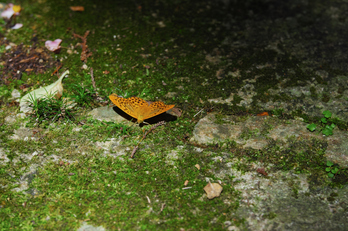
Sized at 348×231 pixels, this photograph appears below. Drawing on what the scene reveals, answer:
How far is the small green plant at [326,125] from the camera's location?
2428 mm

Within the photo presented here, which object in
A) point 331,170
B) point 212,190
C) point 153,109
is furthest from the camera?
point 153,109

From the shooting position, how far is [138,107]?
7.86 ft

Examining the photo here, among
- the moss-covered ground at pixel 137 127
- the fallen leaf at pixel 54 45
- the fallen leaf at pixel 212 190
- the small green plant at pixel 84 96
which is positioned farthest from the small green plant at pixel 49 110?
the fallen leaf at pixel 212 190

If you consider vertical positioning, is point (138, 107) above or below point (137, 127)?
above

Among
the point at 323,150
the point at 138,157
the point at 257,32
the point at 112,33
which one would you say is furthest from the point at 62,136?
the point at 257,32

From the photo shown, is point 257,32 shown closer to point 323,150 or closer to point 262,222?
point 323,150

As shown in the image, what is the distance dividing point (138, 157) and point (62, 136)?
0.68 metres

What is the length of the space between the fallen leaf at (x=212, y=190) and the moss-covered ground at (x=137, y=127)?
0.04 m

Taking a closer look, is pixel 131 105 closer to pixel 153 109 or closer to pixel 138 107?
pixel 138 107

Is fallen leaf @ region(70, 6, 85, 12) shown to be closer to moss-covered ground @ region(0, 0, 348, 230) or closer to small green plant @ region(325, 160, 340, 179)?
moss-covered ground @ region(0, 0, 348, 230)

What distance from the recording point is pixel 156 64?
299 centimetres

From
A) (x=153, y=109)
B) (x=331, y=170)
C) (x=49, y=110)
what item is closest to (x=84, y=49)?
(x=49, y=110)

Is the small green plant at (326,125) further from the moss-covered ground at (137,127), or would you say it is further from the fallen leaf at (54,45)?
the fallen leaf at (54,45)

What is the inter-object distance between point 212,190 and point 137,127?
0.84 meters
